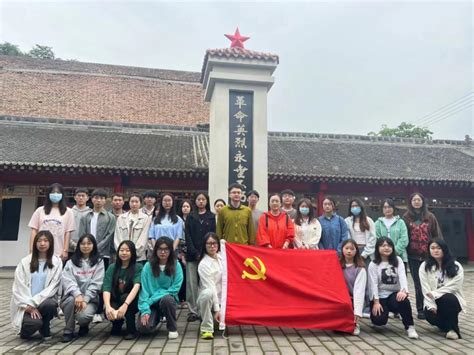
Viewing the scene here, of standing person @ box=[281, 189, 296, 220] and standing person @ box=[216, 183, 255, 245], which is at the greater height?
standing person @ box=[281, 189, 296, 220]

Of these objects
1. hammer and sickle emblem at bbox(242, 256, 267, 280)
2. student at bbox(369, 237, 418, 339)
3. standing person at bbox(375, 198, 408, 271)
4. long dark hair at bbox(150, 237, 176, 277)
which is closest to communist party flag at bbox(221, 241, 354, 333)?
hammer and sickle emblem at bbox(242, 256, 267, 280)

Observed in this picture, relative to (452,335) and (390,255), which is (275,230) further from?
(452,335)

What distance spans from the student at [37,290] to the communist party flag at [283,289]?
1.79 m

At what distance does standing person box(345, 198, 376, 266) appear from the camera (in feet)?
16.3

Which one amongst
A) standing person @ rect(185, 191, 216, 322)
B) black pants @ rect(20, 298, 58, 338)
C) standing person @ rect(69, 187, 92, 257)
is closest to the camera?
black pants @ rect(20, 298, 58, 338)

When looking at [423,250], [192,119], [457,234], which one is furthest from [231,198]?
[192,119]

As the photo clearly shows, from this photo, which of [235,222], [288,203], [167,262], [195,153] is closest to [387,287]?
[288,203]

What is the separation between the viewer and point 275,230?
475 cm

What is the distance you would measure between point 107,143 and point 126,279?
9203 millimetres

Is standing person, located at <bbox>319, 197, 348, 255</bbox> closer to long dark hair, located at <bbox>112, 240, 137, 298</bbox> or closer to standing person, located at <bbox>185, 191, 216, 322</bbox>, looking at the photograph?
standing person, located at <bbox>185, 191, 216, 322</bbox>

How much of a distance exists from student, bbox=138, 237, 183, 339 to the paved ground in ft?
0.60

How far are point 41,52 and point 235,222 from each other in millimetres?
31012

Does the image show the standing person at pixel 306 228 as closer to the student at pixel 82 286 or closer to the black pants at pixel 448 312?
the black pants at pixel 448 312

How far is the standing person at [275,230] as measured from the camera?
15.5 ft
